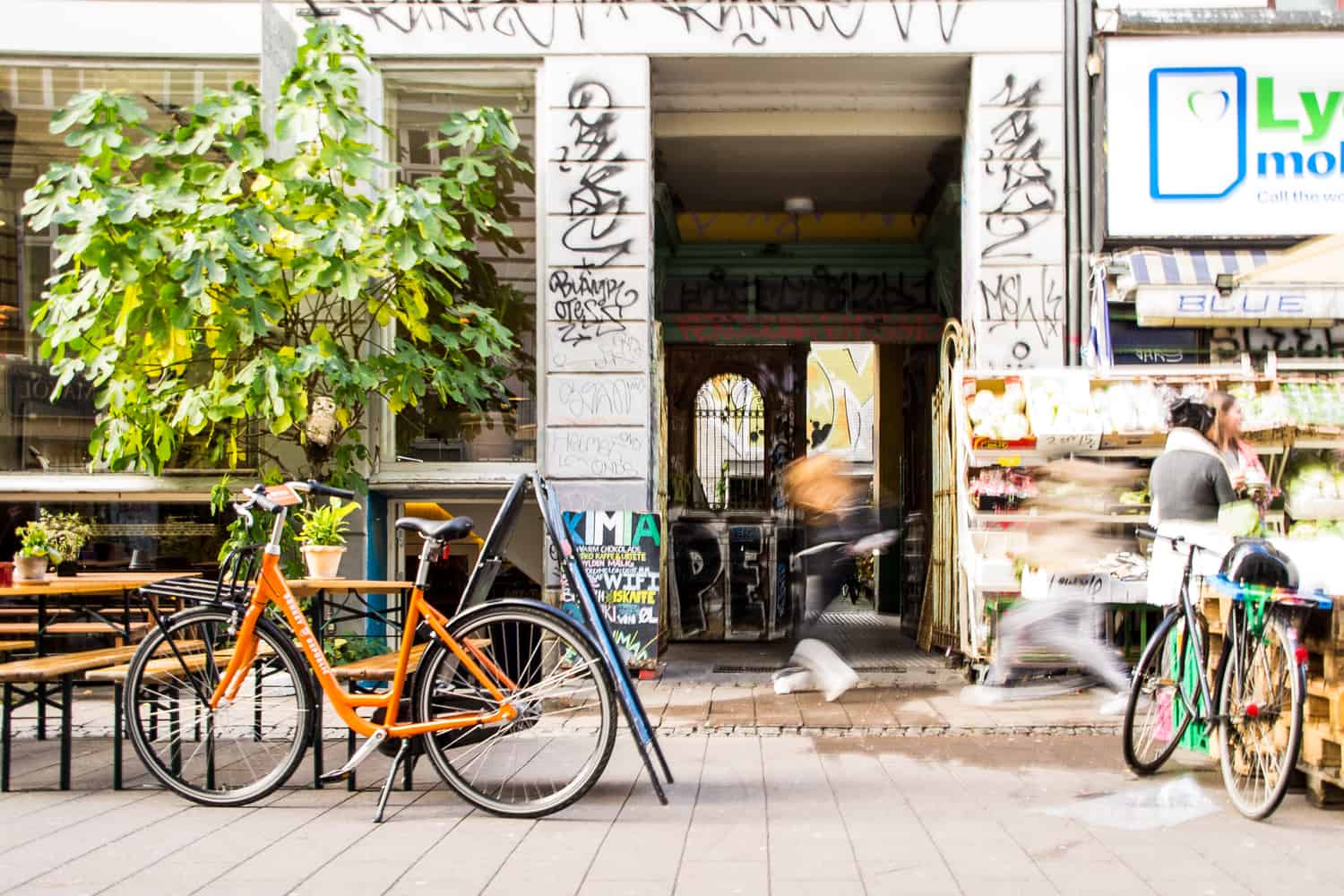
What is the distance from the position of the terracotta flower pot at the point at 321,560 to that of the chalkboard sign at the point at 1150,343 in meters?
5.65

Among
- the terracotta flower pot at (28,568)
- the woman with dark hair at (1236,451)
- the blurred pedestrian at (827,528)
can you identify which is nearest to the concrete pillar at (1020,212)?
the woman with dark hair at (1236,451)

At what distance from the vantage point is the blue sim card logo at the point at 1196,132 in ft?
29.7

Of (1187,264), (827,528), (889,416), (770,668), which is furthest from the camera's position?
(889,416)

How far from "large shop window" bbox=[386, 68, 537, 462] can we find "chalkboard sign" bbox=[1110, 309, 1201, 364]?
4.21 metres

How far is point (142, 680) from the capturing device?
5.22m

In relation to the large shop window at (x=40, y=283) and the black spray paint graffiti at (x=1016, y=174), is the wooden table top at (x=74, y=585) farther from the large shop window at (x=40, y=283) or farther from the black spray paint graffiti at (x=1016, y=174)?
the black spray paint graffiti at (x=1016, y=174)

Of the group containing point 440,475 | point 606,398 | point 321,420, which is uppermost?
point 606,398

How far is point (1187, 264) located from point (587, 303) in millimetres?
4240

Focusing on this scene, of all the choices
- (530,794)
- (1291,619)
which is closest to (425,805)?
(530,794)

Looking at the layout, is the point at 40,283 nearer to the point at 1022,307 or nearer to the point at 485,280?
the point at 485,280

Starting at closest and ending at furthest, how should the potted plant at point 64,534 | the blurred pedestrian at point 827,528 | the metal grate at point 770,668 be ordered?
the potted plant at point 64,534
the blurred pedestrian at point 827,528
the metal grate at point 770,668

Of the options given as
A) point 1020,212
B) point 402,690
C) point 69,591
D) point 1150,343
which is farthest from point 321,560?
point 1150,343

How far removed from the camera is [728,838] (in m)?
4.59

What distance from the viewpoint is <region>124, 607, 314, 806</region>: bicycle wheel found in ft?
16.6
